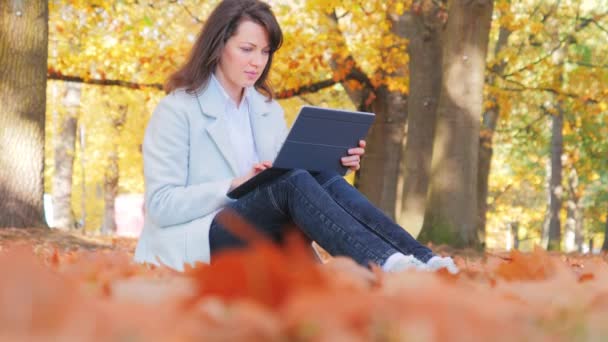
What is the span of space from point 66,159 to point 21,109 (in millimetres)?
12944

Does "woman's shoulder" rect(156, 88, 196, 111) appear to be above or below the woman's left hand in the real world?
above

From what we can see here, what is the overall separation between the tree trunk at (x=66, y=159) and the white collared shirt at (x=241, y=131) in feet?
54.2

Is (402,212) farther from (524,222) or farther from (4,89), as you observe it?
(524,222)

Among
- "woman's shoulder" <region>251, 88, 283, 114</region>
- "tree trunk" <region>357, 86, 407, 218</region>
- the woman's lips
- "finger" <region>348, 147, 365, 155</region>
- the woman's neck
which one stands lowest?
"tree trunk" <region>357, 86, 407, 218</region>

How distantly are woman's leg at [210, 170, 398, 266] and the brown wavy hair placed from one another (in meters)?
0.91

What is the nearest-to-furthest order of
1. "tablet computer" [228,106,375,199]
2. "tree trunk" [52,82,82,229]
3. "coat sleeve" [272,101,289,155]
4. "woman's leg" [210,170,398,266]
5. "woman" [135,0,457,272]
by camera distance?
1. "woman's leg" [210,170,398,266]
2. "woman" [135,0,457,272]
3. "tablet computer" [228,106,375,199]
4. "coat sleeve" [272,101,289,155]
5. "tree trunk" [52,82,82,229]

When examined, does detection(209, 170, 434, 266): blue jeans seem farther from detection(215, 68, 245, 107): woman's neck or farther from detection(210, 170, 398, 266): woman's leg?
detection(215, 68, 245, 107): woman's neck

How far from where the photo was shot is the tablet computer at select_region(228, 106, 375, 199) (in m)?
3.40

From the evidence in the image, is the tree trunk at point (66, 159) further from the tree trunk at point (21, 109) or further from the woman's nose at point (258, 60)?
the woman's nose at point (258, 60)

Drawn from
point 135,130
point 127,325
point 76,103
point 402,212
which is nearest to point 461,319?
point 127,325

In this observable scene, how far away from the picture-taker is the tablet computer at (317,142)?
11.2 ft

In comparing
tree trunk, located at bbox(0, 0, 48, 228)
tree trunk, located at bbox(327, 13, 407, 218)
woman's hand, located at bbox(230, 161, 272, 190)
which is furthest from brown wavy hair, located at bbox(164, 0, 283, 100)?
tree trunk, located at bbox(327, 13, 407, 218)

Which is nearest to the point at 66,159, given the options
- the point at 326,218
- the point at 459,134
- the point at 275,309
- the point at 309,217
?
the point at 459,134

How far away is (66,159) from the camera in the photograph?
21141mm
